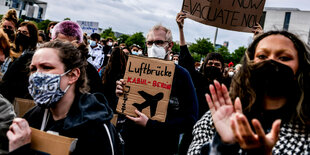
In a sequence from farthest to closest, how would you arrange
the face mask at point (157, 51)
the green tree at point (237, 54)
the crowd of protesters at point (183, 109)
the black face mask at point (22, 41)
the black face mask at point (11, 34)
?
the green tree at point (237, 54) < the black face mask at point (11, 34) < the black face mask at point (22, 41) < the face mask at point (157, 51) < the crowd of protesters at point (183, 109)

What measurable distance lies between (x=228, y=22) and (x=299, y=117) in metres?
2.26

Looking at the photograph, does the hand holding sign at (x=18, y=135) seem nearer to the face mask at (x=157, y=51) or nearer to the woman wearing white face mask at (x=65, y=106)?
the woman wearing white face mask at (x=65, y=106)

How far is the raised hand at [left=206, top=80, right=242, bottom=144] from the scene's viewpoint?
1.47m

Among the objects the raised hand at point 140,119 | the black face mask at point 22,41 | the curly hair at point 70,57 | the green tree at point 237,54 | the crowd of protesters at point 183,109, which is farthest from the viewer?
the green tree at point 237,54

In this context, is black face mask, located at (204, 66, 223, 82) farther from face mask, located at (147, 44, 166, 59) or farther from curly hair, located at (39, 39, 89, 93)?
curly hair, located at (39, 39, 89, 93)

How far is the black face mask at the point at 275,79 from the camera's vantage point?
1.61 m

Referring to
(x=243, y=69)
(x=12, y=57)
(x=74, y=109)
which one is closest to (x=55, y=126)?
(x=74, y=109)

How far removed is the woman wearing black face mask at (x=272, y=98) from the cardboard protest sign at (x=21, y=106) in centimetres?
163

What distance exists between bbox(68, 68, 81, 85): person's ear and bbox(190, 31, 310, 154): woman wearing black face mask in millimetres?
1108

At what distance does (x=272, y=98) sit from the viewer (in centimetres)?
168

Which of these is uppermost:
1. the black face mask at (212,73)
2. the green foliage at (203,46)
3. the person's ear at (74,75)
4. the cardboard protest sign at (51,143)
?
the green foliage at (203,46)

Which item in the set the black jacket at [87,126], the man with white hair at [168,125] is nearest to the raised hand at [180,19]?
the man with white hair at [168,125]

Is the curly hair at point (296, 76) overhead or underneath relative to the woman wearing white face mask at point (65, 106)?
overhead

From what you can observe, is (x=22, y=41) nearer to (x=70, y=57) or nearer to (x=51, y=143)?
(x=70, y=57)
